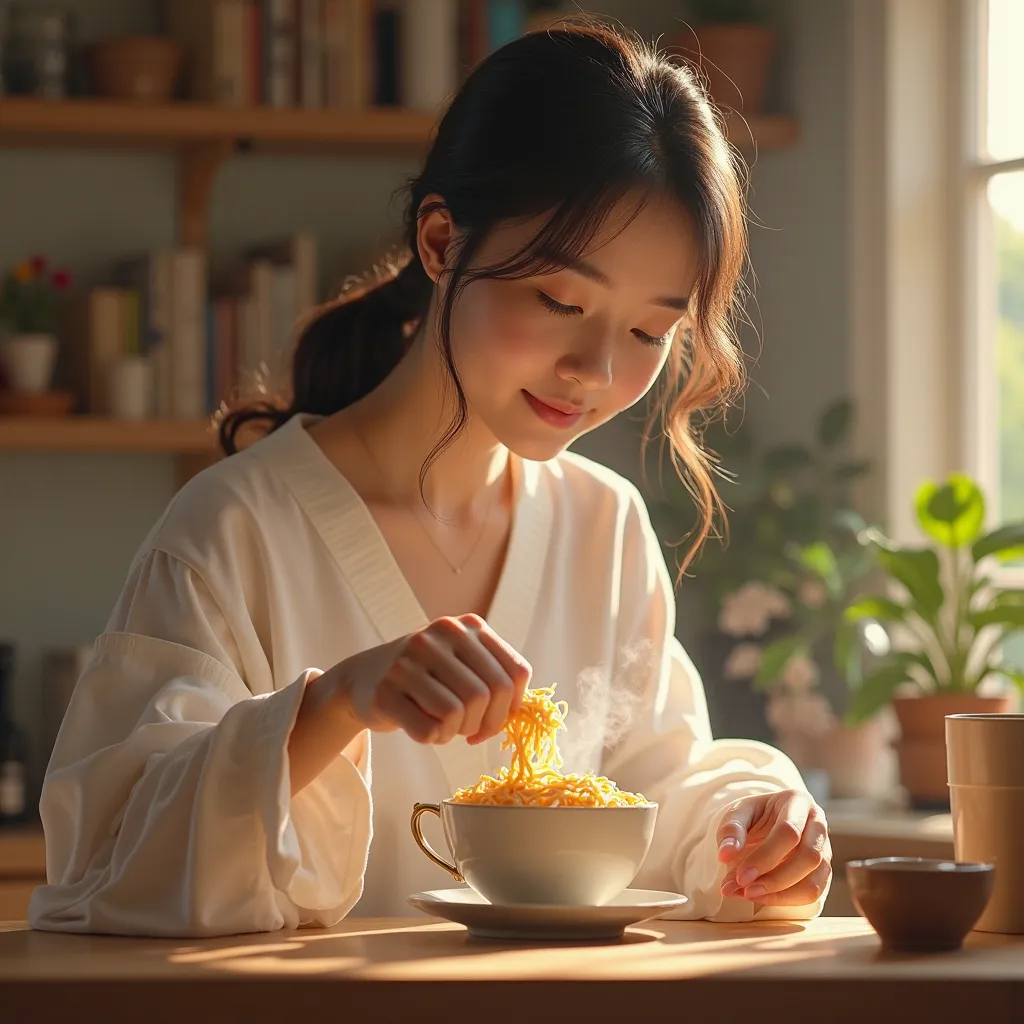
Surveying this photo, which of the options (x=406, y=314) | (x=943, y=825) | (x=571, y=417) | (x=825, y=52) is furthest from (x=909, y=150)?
(x=571, y=417)

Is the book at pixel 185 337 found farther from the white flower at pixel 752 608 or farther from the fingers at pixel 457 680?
the fingers at pixel 457 680

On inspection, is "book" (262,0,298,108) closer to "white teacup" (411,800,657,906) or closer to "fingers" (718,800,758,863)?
"fingers" (718,800,758,863)

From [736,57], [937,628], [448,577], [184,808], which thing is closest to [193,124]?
[736,57]

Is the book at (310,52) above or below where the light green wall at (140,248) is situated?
above

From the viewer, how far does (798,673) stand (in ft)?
9.77

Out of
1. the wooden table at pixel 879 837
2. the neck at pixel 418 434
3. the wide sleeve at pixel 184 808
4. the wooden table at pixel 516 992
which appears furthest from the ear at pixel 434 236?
the wooden table at pixel 879 837

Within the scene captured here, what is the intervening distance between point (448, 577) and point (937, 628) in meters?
1.35

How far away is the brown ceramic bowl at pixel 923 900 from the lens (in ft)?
3.52

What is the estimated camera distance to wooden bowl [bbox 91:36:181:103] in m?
3.15

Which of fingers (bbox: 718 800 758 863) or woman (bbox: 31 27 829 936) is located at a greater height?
woman (bbox: 31 27 829 936)

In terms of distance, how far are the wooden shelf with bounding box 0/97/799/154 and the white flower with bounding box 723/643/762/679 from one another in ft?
3.03

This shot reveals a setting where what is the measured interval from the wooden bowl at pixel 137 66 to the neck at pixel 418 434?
1.65 meters

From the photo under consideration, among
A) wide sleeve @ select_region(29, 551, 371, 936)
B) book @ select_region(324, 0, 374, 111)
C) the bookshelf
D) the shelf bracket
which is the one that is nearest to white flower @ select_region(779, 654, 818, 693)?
the bookshelf

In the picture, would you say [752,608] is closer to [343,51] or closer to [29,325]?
[343,51]
